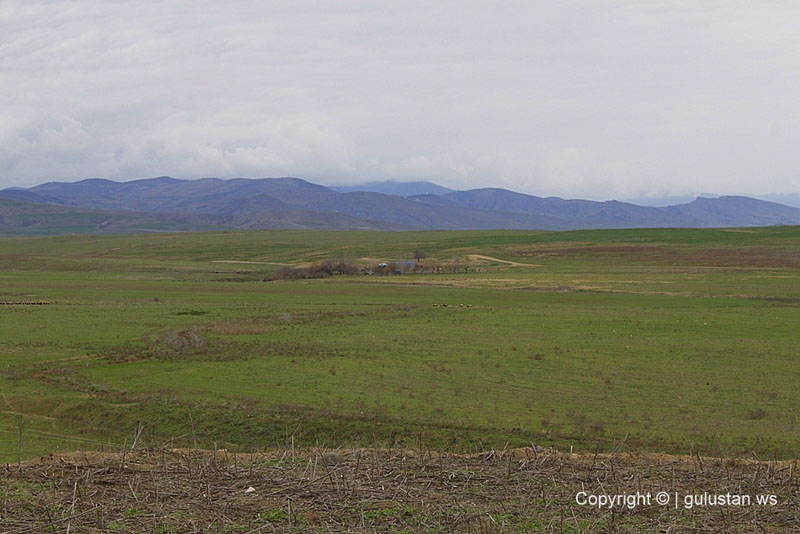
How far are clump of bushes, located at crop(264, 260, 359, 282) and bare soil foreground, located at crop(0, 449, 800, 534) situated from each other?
87197 millimetres

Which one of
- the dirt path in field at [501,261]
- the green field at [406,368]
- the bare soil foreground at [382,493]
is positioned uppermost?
the dirt path in field at [501,261]

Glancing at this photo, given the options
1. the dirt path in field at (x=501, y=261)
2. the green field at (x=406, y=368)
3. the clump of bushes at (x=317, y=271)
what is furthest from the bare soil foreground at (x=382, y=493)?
the dirt path in field at (x=501, y=261)

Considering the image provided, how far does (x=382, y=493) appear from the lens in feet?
42.0

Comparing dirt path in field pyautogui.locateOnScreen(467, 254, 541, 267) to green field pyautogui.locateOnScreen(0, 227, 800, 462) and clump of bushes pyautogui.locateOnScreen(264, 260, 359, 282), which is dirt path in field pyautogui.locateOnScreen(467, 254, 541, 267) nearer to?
clump of bushes pyautogui.locateOnScreen(264, 260, 359, 282)

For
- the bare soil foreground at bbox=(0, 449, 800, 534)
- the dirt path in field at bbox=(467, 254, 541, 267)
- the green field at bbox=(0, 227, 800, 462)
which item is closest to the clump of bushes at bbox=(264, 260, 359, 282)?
the green field at bbox=(0, 227, 800, 462)

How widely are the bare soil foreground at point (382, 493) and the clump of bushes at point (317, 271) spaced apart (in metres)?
87.2

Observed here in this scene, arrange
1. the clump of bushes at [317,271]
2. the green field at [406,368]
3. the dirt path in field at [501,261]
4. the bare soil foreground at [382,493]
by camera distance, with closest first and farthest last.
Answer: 1. the bare soil foreground at [382,493]
2. the green field at [406,368]
3. the clump of bushes at [317,271]
4. the dirt path in field at [501,261]

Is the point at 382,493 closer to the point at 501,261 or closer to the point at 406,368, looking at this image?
the point at 406,368

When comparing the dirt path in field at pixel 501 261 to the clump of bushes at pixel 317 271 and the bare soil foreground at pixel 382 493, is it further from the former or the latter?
the bare soil foreground at pixel 382 493

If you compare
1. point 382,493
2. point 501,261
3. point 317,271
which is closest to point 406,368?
point 382,493

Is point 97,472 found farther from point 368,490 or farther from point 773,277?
point 773,277

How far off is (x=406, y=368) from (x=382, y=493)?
2004 cm

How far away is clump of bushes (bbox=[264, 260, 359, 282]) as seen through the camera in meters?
103

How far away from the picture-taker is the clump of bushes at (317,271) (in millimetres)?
103188
